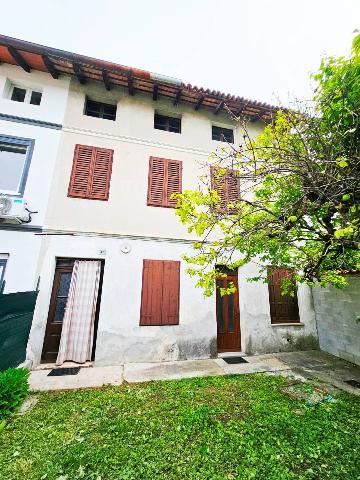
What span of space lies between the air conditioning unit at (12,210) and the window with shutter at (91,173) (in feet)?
3.98

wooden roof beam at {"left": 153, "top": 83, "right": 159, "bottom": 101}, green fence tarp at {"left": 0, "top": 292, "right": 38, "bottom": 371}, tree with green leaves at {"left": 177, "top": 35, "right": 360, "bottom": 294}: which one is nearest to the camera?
tree with green leaves at {"left": 177, "top": 35, "right": 360, "bottom": 294}

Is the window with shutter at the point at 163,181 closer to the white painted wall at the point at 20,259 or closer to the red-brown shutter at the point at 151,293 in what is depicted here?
the red-brown shutter at the point at 151,293

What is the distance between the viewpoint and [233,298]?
23.5 feet

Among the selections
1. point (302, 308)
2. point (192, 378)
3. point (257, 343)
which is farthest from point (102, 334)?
point (302, 308)

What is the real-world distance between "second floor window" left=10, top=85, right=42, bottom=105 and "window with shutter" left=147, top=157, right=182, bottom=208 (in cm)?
412

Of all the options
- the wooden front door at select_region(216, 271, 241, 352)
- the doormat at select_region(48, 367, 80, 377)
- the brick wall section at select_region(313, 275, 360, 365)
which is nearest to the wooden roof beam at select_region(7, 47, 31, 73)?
the doormat at select_region(48, 367, 80, 377)

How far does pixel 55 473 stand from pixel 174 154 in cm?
760

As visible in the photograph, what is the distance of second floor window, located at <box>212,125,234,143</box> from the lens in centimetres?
847

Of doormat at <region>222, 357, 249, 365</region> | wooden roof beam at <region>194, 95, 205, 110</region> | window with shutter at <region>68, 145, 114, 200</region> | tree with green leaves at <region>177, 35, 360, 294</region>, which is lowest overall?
doormat at <region>222, 357, 249, 365</region>

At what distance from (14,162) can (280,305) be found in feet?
30.6

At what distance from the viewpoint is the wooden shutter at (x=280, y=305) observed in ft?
23.9

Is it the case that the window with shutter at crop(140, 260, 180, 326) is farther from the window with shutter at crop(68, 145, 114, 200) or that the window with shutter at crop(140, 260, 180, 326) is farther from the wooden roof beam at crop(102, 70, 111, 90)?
the wooden roof beam at crop(102, 70, 111, 90)

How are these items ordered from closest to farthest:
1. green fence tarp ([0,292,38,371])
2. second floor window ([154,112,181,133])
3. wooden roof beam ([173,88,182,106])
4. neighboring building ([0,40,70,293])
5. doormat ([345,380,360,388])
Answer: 1. green fence tarp ([0,292,38,371])
2. doormat ([345,380,360,388])
3. neighboring building ([0,40,70,293])
4. wooden roof beam ([173,88,182,106])
5. second floor window ([154,112,181,133])

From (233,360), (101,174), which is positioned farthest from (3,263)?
(233,360)
